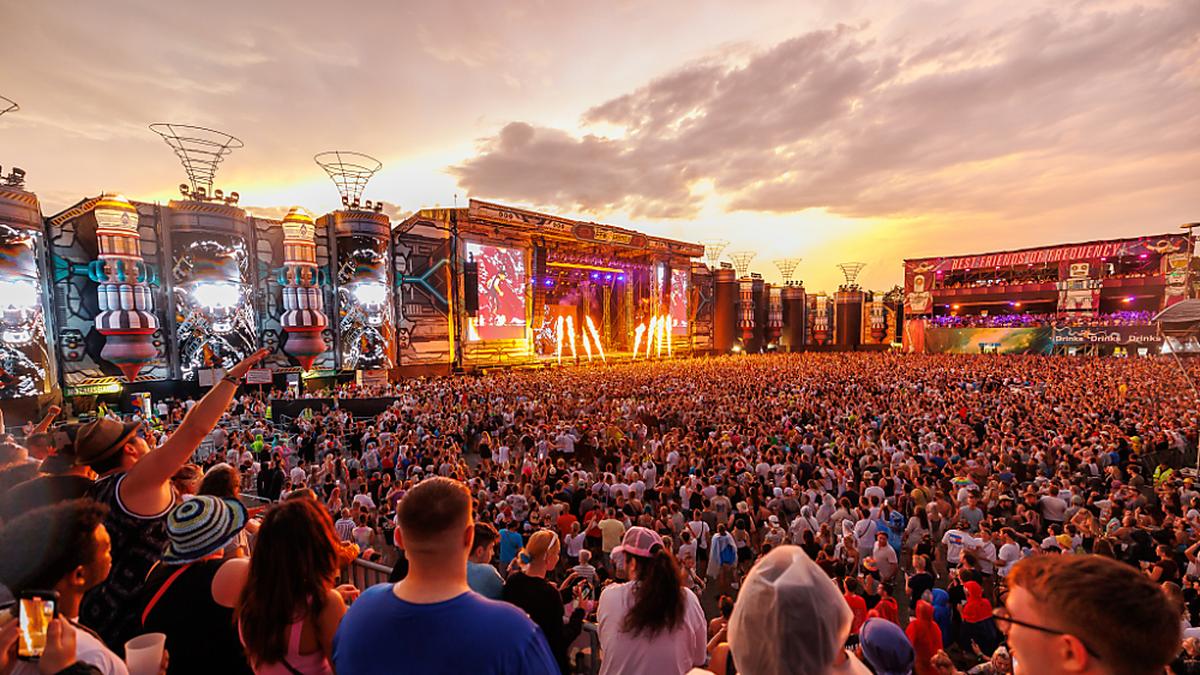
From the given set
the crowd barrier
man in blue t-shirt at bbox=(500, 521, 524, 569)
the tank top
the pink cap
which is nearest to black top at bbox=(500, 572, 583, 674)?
the pink cap

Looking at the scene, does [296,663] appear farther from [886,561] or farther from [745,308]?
[745,308]

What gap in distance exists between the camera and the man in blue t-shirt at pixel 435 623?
1561mm

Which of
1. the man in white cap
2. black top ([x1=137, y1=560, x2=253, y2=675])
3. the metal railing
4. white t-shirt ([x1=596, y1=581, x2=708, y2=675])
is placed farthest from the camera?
the metal railing

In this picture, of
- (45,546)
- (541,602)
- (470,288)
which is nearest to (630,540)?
(541,602)

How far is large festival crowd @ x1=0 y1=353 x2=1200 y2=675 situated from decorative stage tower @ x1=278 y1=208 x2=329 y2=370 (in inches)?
303

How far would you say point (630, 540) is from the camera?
2766mm

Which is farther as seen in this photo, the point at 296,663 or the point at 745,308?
the point at 745,308

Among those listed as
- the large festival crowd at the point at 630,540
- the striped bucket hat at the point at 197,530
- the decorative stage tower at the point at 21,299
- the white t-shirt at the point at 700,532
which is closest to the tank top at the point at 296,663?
the large festival crowd at the point at 630,540

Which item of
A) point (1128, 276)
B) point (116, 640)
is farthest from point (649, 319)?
point (116, 640)

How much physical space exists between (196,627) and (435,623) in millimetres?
1465

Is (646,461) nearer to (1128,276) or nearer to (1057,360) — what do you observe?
(1057,360)

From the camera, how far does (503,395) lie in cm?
2180

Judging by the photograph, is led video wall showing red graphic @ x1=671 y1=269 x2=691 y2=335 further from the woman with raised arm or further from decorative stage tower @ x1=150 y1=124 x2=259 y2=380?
the woman with raised arm

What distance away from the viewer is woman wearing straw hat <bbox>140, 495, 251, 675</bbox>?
88.4 inches
